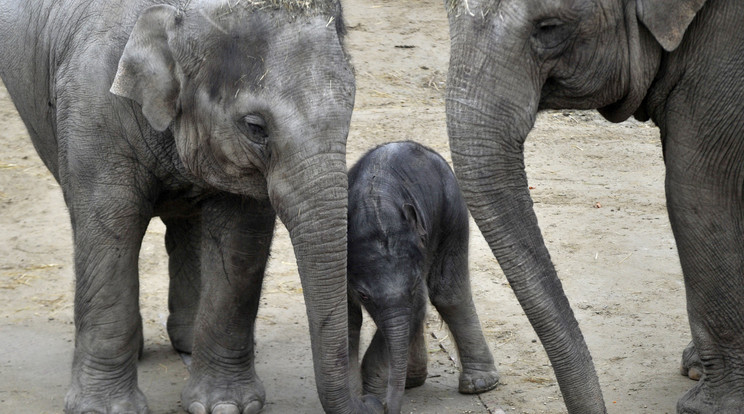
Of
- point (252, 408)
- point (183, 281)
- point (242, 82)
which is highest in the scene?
point (242, 82)

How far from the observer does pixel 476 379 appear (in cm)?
505

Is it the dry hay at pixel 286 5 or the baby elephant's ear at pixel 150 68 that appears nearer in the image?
the dry hay at pixel 286 5

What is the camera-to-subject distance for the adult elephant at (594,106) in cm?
396

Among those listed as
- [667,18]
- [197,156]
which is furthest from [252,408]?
[667,18]

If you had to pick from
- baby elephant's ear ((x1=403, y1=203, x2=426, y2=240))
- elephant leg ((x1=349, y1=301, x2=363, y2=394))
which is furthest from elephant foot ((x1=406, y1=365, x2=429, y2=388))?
baby elephant's ear ((x1=403, y1=203, x2=426, y2=240))

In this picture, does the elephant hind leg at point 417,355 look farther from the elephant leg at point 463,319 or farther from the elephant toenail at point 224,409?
the elephant toenail at point 224,409

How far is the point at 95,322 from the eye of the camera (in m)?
4.53

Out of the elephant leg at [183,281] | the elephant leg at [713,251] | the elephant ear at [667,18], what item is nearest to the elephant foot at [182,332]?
the elephant leg at [183,281]

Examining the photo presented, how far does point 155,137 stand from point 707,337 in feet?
6.93

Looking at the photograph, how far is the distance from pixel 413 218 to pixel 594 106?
759 mm

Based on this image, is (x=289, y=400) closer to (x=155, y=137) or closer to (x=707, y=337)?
(x=155, y=137)

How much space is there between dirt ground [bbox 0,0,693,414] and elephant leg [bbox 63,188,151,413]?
33 cm

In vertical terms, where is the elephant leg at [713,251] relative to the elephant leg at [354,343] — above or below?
above

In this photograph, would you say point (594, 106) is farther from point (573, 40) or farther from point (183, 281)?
point (183, 281)
